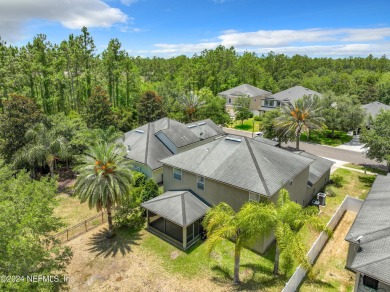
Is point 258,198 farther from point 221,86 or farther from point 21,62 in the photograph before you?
point 221,86

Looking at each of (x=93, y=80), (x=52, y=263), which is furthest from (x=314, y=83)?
(x=52, y=263)

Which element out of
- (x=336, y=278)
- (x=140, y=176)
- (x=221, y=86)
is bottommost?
(x=336, y=278)

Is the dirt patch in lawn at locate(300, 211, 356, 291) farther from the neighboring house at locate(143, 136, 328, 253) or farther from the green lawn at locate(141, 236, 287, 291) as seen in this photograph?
the neighboring house at locate(143, 136, 328, 253)

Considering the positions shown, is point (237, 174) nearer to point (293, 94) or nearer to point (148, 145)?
point (148, 145)

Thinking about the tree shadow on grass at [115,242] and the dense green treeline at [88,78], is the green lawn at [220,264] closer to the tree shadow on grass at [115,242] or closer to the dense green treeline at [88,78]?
the tree shadow on grass at [115,242]

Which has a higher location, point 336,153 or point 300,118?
point 300,118

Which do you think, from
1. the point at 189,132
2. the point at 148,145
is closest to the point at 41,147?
the point at 148,145

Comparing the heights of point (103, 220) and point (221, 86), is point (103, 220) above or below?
below
